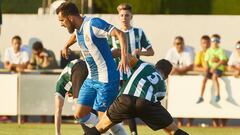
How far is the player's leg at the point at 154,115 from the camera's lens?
34.7 feet

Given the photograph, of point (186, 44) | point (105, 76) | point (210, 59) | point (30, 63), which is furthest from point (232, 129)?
point (105, 76)

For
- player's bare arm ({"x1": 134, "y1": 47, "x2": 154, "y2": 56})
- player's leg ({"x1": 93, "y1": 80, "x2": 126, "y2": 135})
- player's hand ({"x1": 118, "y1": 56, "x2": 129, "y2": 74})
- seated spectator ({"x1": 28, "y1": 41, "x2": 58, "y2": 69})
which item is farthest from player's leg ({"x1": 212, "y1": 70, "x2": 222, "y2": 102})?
player's hand ({"x1": 118, "y1": 56, "x2": 129, "y2": 74})

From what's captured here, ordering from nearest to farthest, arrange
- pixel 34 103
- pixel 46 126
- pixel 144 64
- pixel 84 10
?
pixel 144 64 < pixel 46 126 < pixel 34 103 < pixel 84 10

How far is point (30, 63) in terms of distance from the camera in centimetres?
2062

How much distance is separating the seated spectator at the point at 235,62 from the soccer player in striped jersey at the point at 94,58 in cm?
786

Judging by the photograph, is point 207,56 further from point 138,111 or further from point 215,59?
point 138,111

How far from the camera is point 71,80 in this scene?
13336 millimetres

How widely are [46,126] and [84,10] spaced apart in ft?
17.3

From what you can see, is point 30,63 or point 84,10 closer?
point 30,63

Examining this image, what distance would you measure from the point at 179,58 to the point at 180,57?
4cm

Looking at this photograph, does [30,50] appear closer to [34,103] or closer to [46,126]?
[34,103]

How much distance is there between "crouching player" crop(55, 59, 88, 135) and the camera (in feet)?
42.8

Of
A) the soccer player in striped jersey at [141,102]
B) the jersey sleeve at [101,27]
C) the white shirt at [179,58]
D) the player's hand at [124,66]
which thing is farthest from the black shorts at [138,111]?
the white shirt at [179,58]

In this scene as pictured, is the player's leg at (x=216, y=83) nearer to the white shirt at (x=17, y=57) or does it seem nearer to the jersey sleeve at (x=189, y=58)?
the jersey sleeve at (x=189, y=58)
